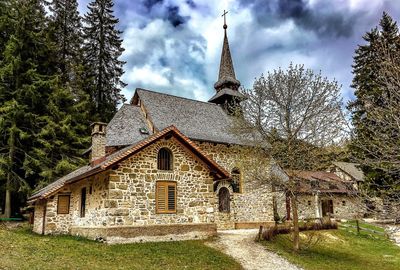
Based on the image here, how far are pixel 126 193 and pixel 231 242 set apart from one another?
484cm

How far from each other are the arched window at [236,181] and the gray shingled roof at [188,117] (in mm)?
1953

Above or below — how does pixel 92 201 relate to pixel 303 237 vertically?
above

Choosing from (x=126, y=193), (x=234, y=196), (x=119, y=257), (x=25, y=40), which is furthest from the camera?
(x=25, y=40)

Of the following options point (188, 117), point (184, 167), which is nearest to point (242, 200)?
point (188, 117)

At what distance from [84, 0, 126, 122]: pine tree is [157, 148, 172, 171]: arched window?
19149mm

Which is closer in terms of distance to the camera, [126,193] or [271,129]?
[126,193]

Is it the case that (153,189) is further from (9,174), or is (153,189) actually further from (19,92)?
(19,92)

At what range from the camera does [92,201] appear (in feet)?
48.6

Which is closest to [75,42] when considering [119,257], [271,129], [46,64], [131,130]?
[46,64]

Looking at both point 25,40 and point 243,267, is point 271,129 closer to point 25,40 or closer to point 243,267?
point 243,267

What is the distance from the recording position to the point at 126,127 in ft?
65.8

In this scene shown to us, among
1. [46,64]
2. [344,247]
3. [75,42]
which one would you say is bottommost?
[344,247]

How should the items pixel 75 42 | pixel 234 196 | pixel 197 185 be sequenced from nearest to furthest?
pixel 197 185 → pixel 234 196 → pixel 75 42

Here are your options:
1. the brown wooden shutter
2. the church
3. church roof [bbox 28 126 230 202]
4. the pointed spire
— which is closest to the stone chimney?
the church
